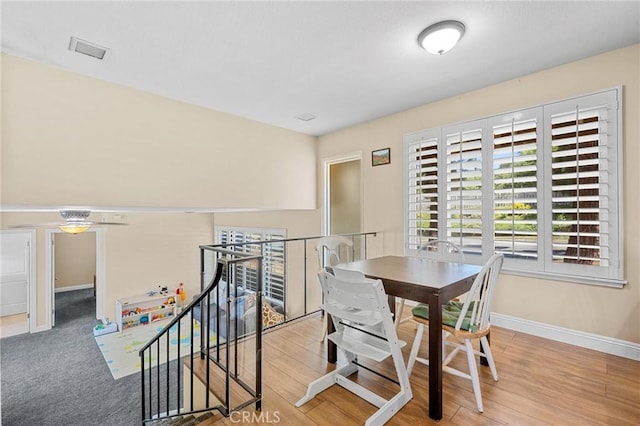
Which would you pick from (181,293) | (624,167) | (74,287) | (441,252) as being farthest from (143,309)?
(624,167)

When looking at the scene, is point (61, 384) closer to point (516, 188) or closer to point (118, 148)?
point (118, 148)

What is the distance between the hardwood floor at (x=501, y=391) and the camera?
171cm

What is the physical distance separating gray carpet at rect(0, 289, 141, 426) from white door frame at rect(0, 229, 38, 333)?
9.6 inches

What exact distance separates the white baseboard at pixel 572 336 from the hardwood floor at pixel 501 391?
63mm

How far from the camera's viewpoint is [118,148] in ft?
9.78

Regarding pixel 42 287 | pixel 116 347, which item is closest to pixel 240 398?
pixel 116 347

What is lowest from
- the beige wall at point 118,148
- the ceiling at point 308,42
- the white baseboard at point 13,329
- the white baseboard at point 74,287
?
the white baseboard at point 13,329

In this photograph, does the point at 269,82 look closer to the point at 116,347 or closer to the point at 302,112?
the point at 302,112

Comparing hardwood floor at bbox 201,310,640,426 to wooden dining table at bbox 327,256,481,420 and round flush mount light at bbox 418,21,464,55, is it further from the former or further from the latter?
round flush mount light at bbox 418,21,464,55

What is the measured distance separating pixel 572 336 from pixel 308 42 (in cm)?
340

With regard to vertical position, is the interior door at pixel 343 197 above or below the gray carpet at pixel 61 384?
above

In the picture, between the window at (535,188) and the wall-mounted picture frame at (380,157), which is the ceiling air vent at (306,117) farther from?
the window at (535,188)

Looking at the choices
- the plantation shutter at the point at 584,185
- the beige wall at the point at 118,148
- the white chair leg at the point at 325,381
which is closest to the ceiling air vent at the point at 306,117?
the beige wall at the point at 118,148

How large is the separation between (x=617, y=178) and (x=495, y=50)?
143cm
